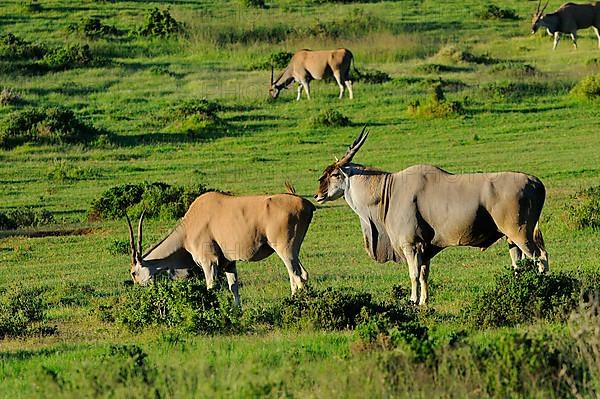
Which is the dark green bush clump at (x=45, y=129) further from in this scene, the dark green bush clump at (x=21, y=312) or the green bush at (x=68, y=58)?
the dark green bush clump at (x=21, y=312)

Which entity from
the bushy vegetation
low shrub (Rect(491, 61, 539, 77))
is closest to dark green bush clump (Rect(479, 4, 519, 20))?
low shrub (Rect(491, 61, 539, 77))

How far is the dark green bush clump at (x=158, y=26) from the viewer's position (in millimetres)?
42125

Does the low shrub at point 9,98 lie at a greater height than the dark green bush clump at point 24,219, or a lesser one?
lesser

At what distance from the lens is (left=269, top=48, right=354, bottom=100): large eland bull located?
34.1 m

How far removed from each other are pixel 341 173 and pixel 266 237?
1.23 m

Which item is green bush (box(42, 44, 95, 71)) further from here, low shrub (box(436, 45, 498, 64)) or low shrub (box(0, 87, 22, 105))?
low shrub (box(436, 45, 498, 64))

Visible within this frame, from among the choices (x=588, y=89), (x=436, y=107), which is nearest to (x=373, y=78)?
(x=436, y=107)

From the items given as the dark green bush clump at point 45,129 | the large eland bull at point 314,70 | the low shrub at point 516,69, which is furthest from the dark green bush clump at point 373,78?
the dark green bush clump at point 45,129

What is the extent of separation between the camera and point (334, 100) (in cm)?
3359

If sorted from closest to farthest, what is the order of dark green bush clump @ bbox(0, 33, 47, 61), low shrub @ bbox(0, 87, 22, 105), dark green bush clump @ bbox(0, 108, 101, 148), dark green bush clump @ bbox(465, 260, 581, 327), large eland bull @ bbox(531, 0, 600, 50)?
1. dark green bush clump @ bbox(465, 260, 581, 327)
2. dark green bush clump @ bbox(0, 108, 101, 148)
3. low shrub @ bbox(0, 87, 22, 105)
4. dark green bush clump @ bbox(0, 33, 47, 61)
5. large eland bull @ bbox(531, 0, 600, 50)

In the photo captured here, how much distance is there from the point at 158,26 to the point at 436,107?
14.5m

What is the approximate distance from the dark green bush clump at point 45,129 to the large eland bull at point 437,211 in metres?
15.9

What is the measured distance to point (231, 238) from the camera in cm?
1391

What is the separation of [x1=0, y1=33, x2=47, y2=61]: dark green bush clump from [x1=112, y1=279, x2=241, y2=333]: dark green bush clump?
27.7 metres
